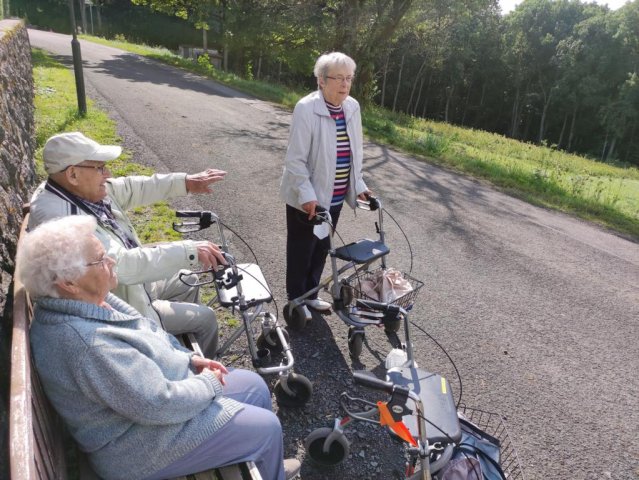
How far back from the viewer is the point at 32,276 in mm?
1795

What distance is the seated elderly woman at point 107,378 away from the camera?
1.74 metres

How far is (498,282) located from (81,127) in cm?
762

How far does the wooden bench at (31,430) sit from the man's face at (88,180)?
70cm

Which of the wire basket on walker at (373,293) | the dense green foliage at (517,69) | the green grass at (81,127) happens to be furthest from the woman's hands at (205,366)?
the dense green foliage at (517,69)

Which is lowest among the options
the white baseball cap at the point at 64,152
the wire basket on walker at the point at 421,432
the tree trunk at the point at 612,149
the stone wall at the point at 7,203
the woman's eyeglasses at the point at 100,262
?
the tree trunk at the point at 612,149

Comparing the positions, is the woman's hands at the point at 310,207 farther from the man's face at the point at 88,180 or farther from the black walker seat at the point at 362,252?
the man's face at the point at 88,180

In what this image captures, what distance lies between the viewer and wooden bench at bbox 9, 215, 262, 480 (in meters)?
1.40

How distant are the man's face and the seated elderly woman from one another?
735 millimetres

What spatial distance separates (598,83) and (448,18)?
28.9 meters

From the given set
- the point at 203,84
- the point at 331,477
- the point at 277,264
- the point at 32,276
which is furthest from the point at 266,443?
the point at 203,84

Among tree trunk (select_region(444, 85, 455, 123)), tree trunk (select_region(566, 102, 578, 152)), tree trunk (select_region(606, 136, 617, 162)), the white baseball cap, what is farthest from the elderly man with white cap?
tree trunk (select_region(444, 85, 455, 123))

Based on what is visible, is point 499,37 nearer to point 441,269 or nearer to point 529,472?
point 441,269

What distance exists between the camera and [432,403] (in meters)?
2.62

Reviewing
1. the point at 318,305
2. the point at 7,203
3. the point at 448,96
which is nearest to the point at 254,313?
the point at 318,305
